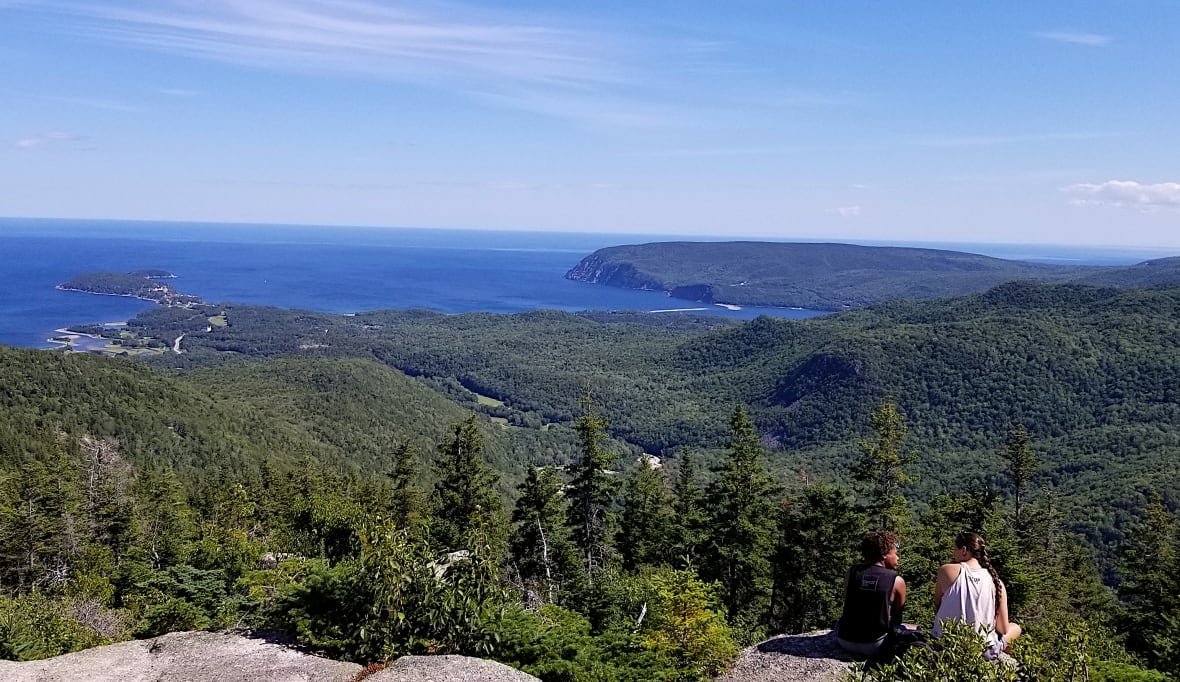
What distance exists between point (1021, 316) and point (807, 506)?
5973 inches

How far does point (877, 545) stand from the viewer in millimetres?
10133

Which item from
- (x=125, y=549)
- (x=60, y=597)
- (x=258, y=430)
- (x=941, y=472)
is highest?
(x=60, y=597)

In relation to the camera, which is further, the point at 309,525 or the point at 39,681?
the point at 309,525

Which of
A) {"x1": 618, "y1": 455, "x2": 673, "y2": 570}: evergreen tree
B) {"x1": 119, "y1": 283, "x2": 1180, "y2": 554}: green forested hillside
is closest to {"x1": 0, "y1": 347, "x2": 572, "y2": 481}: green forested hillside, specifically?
{"x1": 119, "y1": 283, "x2": 1180, "y2": 554}: green forested hillside

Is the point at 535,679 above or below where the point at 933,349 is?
above

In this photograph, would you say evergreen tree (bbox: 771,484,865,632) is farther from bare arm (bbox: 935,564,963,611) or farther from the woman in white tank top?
bare arm (bbox: 935,564,963,611)

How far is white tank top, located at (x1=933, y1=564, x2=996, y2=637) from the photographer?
29.5 feet

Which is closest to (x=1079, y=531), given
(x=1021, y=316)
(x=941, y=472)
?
(x=941, y=472)

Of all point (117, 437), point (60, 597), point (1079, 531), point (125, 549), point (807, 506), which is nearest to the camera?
point (60, 597)

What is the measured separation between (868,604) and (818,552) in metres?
19.9

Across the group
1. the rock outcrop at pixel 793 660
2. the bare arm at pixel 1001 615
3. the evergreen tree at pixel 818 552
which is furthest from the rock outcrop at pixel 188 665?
the evergreen tree at pixel 818 552

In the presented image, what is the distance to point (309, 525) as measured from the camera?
115ft

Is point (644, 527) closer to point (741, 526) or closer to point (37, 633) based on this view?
point (741, 526)

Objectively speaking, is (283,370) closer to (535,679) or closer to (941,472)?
(941,472)
